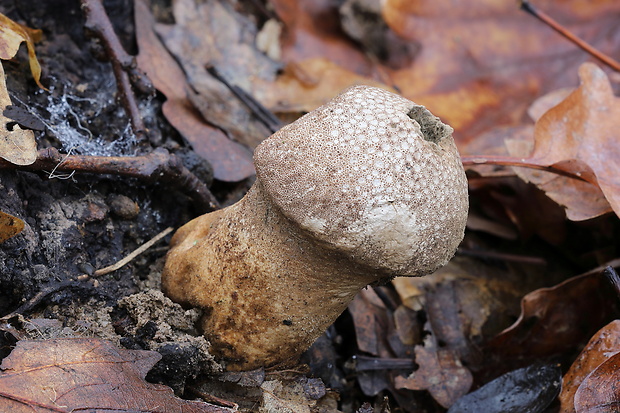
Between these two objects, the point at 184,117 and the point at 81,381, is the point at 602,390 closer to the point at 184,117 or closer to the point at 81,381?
the point at 81,381

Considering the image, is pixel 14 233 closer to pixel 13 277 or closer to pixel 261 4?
pixel 13 277

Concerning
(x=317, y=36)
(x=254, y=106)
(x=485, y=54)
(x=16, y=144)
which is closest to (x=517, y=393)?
(x=254, y=106)

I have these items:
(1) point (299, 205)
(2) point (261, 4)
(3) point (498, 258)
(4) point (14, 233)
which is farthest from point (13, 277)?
(2) point (261, 4)

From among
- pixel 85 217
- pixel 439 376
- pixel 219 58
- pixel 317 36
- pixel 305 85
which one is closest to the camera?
pixel 85 217

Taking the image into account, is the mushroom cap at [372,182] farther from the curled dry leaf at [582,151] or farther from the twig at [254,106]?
the twig at [254,106]

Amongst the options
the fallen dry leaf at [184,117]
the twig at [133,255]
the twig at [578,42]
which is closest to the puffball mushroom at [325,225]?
the twig at [133,255]

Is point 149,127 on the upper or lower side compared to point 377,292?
upper
